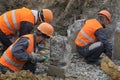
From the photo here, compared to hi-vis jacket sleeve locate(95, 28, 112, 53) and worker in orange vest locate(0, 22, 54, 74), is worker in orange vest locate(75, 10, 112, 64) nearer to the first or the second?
hi-vis jacket sleeve locate(95, 28, 112, 53)

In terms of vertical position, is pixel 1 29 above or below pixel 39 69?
above

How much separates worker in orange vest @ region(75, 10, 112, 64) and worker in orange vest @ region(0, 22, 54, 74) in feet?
4.90

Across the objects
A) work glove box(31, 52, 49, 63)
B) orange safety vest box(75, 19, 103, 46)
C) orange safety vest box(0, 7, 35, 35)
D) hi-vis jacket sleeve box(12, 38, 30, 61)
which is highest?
orange safety vest box(0, 7, 35, 35)

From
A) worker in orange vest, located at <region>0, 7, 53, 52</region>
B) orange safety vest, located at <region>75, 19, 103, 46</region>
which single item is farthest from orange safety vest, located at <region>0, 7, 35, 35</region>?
orange safety vest, located at <region>75, 19, 103, 46</region>

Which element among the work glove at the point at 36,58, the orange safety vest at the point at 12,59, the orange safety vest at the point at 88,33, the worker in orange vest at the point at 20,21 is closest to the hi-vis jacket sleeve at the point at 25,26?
the worker in orange vest at the point at 20,21

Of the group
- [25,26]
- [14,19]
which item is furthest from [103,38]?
[14,19]

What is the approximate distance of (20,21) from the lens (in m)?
7.65

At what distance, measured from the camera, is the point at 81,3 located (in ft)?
34.9

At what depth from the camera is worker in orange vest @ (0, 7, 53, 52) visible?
25.0ft

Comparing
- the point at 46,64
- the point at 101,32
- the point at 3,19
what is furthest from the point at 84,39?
the point at 3,19

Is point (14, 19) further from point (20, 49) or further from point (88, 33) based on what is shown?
point (88, 33)

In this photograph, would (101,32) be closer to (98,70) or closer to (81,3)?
(98,70)

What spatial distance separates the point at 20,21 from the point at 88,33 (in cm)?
148

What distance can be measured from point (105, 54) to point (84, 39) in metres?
0.62
